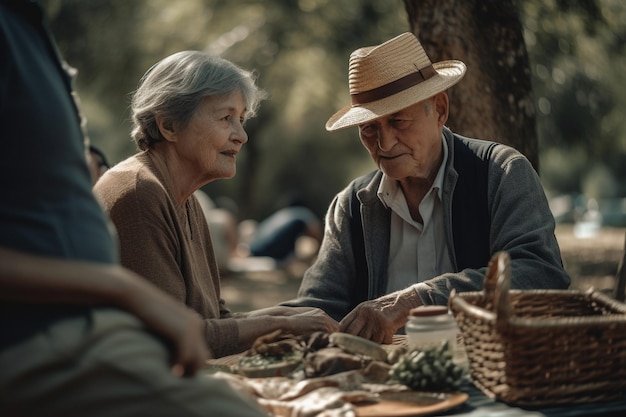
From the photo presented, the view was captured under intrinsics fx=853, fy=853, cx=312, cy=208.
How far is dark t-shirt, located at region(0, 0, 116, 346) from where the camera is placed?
1546 mm

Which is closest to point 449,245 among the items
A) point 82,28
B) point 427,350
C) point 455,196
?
point 455,196

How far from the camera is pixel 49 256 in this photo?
5.13 ft

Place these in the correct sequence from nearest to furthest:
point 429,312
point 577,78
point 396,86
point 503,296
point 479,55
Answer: point 503,296
point 429,312
point 396,86
point 479,55
point 577,78

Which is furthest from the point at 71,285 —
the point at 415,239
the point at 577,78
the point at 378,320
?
the point at 577,78

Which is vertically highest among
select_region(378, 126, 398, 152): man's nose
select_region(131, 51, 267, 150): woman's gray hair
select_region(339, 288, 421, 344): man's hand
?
select_region(131, 51, 267, 150): woman's gray hair

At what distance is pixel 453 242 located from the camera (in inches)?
138

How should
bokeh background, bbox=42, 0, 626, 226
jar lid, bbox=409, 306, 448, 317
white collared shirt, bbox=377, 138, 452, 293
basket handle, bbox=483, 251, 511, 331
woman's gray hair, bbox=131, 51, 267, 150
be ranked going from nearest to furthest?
basket handle, bbox=483, 251, 511, 331, jar lid, bbox=409, 306, 448, 317, woman's gray hair, bbox=131, 51, 267, 150, white collared shirt, bbox=377, 138, 452, 293, bokeh background, bbox=42, 0, 626, 226

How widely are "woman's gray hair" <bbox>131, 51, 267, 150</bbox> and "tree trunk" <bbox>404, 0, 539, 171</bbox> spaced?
1.61m

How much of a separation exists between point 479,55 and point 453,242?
5.04 ft

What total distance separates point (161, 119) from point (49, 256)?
1836mm

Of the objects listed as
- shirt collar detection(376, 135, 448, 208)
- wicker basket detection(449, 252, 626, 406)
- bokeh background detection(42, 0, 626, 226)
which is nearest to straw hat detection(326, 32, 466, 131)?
shirt collar detection(376, 135, 448, 208)

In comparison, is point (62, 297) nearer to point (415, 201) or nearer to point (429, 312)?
point (429, 312)

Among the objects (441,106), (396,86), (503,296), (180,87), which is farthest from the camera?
(441,106)

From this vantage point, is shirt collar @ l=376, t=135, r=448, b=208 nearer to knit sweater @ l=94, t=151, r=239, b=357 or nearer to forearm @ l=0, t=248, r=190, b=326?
knit sweater @ l=94, t=151, r=239, b=357
